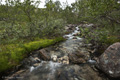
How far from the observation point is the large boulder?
7.40 m

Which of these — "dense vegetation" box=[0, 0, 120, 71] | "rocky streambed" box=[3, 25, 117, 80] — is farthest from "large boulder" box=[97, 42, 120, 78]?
"dense vegetation" box=[0, 0, 120, 71]

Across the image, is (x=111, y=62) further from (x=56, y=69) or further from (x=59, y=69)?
(x=56, y=69)

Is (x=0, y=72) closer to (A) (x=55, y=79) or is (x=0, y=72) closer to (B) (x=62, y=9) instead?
(A) (x=55, y=79)

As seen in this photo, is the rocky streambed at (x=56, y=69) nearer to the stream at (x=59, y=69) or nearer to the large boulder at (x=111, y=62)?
the stream at (x=59, y=69)

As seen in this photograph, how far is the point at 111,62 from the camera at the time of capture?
7.85 meters

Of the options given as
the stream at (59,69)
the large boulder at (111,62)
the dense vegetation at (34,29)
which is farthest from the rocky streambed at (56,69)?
the dense vegetation at (34,29)

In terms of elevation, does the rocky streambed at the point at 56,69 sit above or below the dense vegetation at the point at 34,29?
below

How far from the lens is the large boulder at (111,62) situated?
7403 millimetres

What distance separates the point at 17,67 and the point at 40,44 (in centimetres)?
640

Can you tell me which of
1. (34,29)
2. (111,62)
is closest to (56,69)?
(111,62)

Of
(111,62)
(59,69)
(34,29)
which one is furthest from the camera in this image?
(34,29)

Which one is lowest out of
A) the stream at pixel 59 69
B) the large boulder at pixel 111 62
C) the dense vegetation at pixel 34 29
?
the stream at pixel 59 69

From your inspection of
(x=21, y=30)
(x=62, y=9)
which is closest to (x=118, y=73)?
(x=21, y=30)

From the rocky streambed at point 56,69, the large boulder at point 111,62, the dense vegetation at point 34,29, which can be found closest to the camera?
the large boulder at point 111,62
